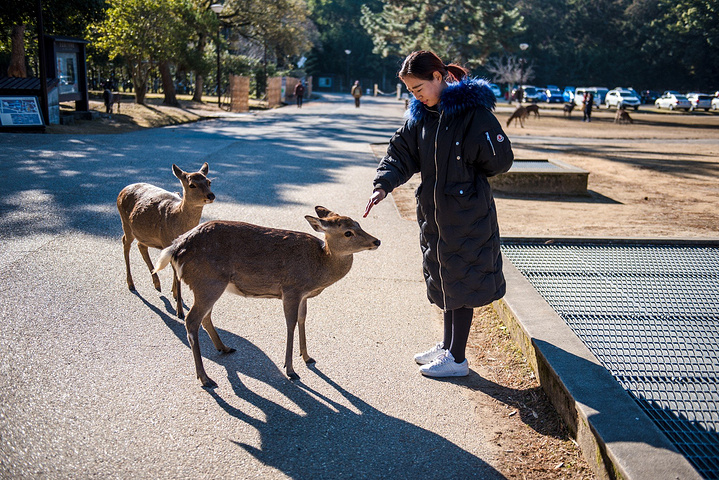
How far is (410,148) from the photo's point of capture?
165 inches

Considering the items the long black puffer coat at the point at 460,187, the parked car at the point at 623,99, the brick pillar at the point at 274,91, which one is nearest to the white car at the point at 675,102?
the parked car at the point at 623,99

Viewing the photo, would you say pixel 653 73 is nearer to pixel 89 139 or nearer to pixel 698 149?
pixel 698 149

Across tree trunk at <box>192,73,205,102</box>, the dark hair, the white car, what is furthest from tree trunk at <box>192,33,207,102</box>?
the white car

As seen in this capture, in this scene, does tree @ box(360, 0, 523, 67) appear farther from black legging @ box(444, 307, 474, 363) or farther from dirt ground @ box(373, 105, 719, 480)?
black legging @ box(444, 307, 474, 363)

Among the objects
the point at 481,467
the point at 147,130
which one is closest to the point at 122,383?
the point at 481,467

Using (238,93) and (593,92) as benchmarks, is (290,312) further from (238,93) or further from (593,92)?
(593,92)

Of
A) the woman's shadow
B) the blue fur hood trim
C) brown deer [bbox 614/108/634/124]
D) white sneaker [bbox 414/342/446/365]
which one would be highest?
the blue fur hood trim

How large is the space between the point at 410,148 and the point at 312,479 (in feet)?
7.10

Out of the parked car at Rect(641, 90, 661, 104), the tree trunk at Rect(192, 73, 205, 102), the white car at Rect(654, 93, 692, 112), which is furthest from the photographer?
the parked car at Rect(641, 90, 661, 104)

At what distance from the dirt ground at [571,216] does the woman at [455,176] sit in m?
0.57

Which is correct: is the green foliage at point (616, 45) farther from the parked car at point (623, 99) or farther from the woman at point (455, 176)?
the woman at point (455, 176)

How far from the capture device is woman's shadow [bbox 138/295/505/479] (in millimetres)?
3186

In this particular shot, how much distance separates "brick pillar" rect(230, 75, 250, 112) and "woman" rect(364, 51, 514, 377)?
29.5m

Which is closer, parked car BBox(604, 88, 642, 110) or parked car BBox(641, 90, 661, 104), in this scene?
parked car BBox(604, 88, 642, 110)
